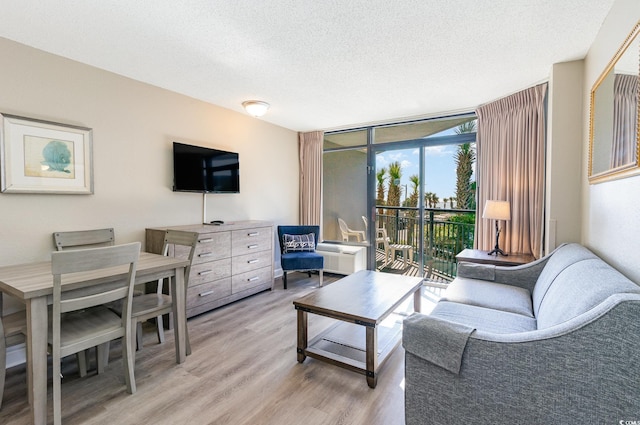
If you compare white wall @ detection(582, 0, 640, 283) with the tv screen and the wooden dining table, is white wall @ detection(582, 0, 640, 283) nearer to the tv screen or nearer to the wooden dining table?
the wooden dining table

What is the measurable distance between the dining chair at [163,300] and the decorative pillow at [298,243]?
1.68 meters

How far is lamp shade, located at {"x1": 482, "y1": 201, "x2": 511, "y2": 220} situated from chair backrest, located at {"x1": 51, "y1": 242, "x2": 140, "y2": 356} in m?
3.26

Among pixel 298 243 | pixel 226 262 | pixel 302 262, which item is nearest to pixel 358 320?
pixel 226 262

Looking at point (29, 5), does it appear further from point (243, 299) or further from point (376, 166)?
point (376, 166)

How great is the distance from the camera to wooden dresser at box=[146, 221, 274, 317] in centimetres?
311

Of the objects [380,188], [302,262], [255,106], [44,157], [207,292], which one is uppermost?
[255,106]

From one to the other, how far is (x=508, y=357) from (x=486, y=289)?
4.44 feet

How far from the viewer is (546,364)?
1146 millimetres

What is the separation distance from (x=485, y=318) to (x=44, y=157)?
357cm

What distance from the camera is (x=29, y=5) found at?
1886 millimetres

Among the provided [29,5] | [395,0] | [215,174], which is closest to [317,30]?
[395,0]

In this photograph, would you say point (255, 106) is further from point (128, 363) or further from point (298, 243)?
point (128, 363)

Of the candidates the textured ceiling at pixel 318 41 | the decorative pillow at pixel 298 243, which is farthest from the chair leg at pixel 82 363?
the decorative pillow at pixel 298 243

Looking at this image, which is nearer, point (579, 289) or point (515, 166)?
point (579, 289)
